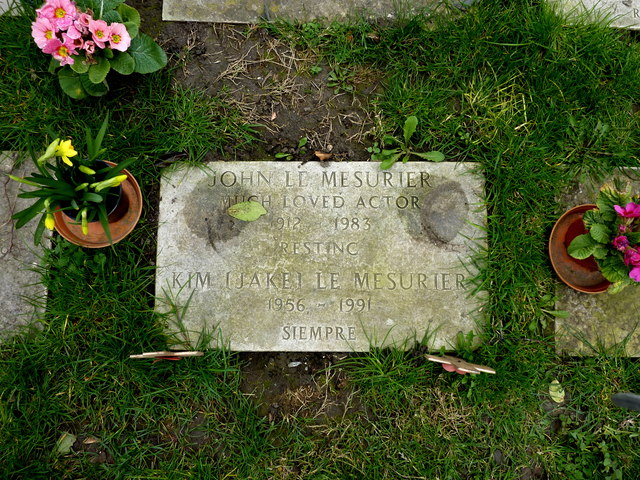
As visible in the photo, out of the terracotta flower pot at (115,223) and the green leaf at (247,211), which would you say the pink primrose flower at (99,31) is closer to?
the terracotta flower pot at (115,223)

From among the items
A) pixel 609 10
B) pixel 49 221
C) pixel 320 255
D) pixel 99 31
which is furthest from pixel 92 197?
pixel 609 10

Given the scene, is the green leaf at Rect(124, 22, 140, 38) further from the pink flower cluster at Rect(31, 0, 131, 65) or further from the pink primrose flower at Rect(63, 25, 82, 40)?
the pink primrose flower at Rect(63, 25, 82, 40)

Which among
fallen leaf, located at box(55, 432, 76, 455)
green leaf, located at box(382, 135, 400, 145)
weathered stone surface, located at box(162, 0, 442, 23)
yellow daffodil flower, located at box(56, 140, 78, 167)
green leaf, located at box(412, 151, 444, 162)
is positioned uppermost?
weathered stone surface, located at box(162, 0, 442, 23)

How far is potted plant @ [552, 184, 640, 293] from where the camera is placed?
190cm

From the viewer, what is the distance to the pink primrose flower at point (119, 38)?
216 cm

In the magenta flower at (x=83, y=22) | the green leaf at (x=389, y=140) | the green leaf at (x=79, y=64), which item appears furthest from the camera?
the green leaf at (x=389, y=140)

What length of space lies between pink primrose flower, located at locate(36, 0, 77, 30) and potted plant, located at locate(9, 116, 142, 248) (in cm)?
45

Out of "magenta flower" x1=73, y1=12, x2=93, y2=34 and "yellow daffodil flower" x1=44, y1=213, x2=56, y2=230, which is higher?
"magenta flower" x1=73, y1=12, x2=93, y2=34

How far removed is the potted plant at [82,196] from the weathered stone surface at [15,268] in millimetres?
303

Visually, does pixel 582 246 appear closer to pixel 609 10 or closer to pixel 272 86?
pixel 609 10

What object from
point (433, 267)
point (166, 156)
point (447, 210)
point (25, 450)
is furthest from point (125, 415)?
point (447, 210)

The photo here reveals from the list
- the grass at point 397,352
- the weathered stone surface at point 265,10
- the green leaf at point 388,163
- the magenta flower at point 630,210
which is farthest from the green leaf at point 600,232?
the weathered stone surface at point 265,10

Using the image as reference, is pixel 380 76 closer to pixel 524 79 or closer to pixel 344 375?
pixel 524 79

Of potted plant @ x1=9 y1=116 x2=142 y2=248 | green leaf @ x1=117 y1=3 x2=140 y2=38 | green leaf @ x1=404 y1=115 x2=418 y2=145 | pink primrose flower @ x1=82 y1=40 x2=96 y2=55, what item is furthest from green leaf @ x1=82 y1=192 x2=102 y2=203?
green leaf @ x1=404 y1=115 x2=418 y2=145
